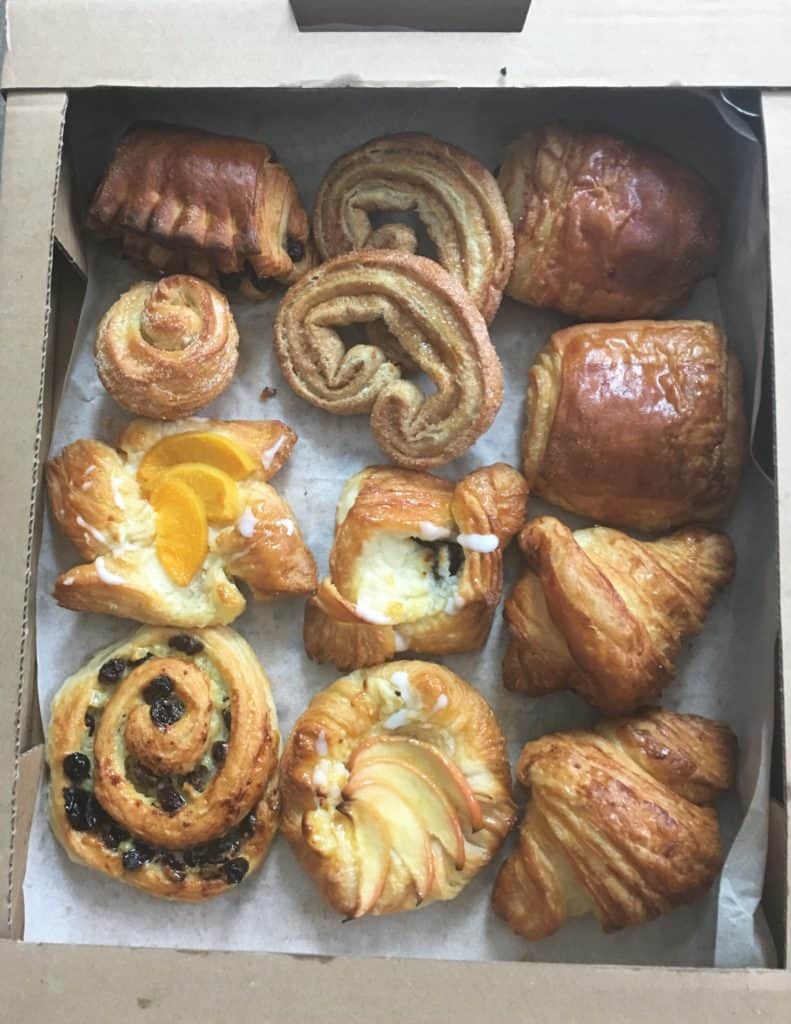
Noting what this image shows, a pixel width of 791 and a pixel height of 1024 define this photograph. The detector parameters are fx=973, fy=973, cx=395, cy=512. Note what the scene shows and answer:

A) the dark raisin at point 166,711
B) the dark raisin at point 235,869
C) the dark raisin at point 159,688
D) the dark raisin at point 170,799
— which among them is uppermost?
the dark raisin at point 159,688

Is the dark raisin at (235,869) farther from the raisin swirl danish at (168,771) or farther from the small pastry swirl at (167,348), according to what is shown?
the small pastry swirl at (167,348)

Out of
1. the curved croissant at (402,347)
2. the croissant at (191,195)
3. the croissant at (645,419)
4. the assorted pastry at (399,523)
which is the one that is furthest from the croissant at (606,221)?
the croissant at (191,195)

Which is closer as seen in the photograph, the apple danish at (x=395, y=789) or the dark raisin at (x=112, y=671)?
the apple danish at (x=395, y=789)

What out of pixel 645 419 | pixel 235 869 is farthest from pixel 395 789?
pixel 645 419

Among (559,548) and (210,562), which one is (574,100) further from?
(210,562)

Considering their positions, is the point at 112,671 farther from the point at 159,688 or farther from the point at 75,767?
the point at 75,767

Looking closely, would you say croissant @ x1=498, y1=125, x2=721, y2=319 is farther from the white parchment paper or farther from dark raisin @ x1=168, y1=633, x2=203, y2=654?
dark raisin @ x1=168, y1=633, x2=203, y2=654
